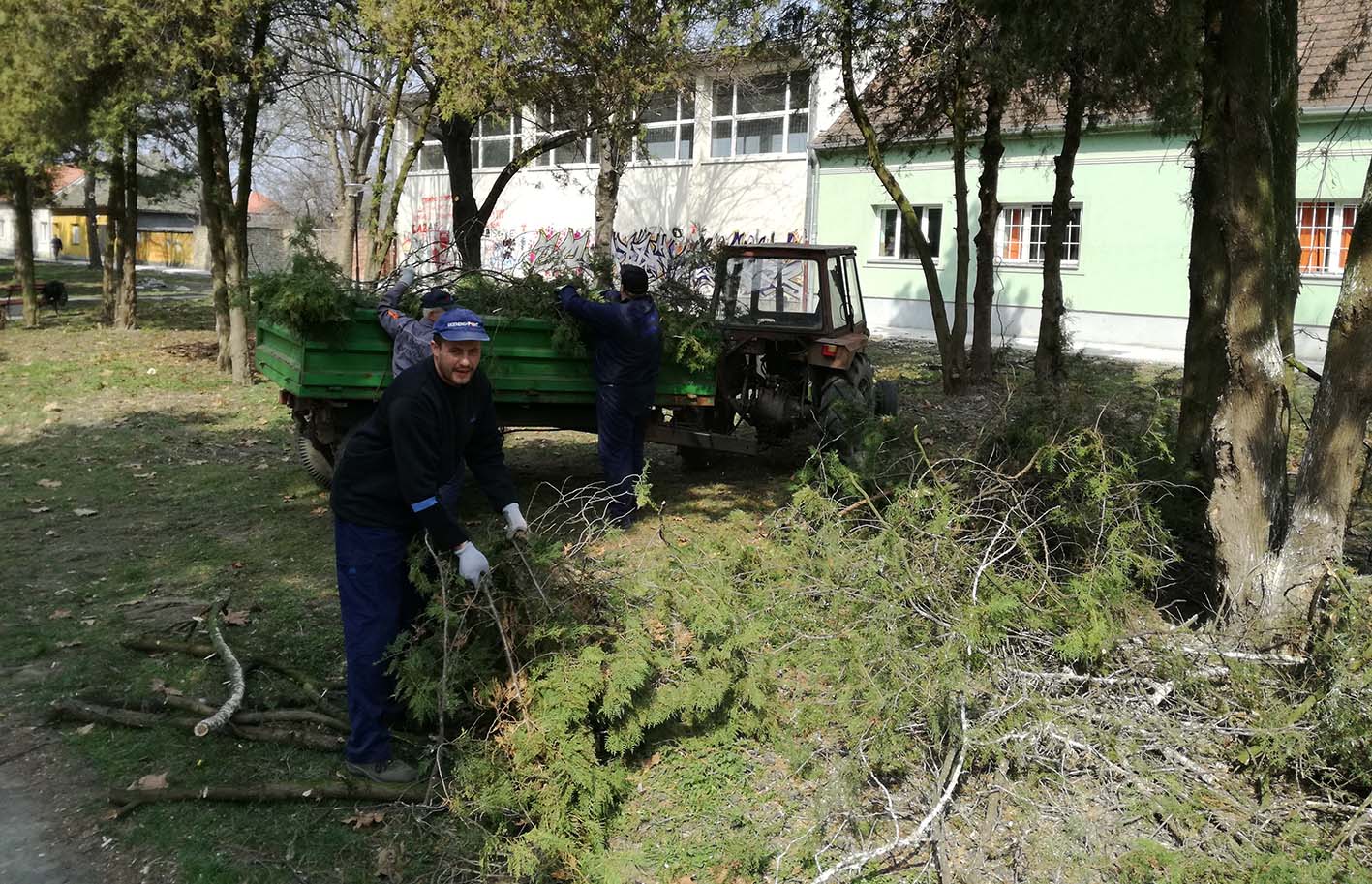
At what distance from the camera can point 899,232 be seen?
22.2 metres

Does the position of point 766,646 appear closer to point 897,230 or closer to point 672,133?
point 897,230

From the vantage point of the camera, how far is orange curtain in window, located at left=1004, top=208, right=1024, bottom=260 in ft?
68.2

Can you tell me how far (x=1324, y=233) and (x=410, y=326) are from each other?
55.2ft

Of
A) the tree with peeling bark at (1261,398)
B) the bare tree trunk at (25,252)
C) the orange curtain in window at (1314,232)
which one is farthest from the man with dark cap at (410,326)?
the bare tree trunk at (25,252)

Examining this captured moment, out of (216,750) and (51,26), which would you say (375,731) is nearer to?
(216,750)

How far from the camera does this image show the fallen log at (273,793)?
380 centimetres

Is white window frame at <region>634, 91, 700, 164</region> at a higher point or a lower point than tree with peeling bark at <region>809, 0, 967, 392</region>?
higher

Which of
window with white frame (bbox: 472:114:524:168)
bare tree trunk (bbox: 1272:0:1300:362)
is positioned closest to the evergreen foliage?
bare tree trunk (bbox: 1272:0:1300:362)

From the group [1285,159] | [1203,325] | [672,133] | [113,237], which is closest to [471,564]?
[1203,325]

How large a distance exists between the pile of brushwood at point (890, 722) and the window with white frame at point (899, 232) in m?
17.9

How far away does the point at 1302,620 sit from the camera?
166 inches

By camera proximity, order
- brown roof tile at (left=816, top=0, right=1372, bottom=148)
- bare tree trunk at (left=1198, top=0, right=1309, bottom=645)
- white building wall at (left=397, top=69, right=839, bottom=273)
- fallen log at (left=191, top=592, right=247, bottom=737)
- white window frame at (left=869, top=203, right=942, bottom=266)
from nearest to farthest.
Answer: fallen log at (left=191, top=592, right=247, bottom=737), bare tree trunk at (left=1198, top=0, right=1309, bottom=645), brown roof tile at (left=816, top=0, right=1372, bottom=148), white window frame at (left=869, top=203, right=942, bottom=266), white building wall at (left=397, top=69, right=839, bottom=273)

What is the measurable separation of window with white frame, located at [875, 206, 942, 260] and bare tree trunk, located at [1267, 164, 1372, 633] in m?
17.8

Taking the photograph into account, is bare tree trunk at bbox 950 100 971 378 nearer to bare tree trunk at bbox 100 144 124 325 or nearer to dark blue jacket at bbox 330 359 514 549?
dark blue jacket at bbox 330 359 514 549
